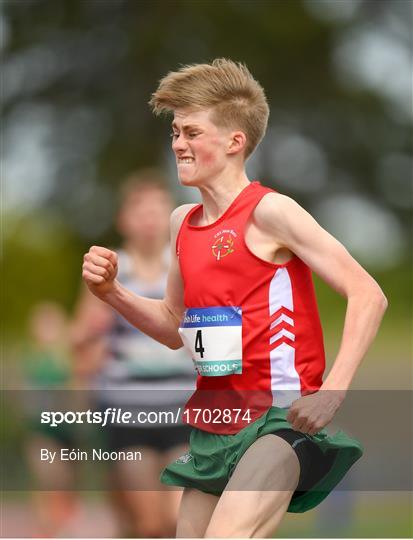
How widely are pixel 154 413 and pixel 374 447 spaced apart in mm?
4464

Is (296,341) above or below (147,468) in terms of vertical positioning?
above

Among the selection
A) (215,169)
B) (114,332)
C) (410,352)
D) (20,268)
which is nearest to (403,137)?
(410,352)

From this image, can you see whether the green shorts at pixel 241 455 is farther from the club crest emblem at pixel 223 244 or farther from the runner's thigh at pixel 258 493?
the club crest emblem at pixel 223 244

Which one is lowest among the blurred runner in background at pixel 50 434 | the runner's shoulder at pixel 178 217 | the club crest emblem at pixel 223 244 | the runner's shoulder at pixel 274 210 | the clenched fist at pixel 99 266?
the blurred runner in background at pixel 50 434

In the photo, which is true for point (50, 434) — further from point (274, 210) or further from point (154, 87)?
point (154, 87)

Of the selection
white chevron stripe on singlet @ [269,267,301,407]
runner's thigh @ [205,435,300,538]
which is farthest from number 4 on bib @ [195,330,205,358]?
runner's thigh @ [205,435,300,538]

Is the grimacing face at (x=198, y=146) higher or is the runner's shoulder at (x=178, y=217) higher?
the grimacing face at (x=198, y=146)

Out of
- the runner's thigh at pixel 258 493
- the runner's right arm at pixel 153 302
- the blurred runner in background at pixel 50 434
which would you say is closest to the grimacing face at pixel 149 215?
the blurred runner in background at pixel 50 434

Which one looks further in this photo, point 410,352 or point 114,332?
point 410,352

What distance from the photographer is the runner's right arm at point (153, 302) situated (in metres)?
3.65

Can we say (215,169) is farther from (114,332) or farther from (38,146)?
(38,146)

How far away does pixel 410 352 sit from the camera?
11.7 m

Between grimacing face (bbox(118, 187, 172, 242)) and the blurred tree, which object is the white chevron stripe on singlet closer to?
grimacing face (bbox(118, 187, 172, 242))

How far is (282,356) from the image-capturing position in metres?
3.39
